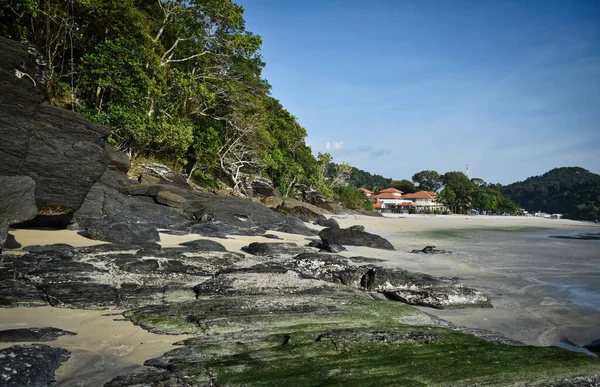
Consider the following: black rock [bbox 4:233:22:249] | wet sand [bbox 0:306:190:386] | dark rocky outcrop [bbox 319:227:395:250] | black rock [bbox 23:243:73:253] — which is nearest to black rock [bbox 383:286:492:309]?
wet sand [bbox 0:306:190:386]

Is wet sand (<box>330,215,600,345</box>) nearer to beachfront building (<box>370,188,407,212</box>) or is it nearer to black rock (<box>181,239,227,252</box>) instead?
black rock (<box>181,239,227,252</box>)

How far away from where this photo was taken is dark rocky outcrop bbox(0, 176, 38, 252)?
5939 millimetres

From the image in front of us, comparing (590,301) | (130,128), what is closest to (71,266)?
(590,301)

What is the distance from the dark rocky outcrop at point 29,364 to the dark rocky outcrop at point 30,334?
1.42ft

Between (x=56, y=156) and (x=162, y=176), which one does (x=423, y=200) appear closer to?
(x=162, y=176)

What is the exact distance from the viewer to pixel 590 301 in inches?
292

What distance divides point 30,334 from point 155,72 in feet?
57.3

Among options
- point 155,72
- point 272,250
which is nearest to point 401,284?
point 272,250

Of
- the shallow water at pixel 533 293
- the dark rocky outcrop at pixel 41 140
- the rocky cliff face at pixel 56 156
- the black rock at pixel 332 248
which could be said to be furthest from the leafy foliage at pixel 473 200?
the dark rocky outcrop at pixel 41 140

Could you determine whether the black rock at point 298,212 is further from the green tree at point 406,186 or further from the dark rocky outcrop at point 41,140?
the green tree at point 406,186

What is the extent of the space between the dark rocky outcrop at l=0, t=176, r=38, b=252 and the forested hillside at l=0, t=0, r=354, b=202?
7686mm

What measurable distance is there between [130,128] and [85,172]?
31.6 feet

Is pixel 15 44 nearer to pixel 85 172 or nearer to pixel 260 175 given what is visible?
pixel 85 172

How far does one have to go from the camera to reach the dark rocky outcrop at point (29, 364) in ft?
9.46
